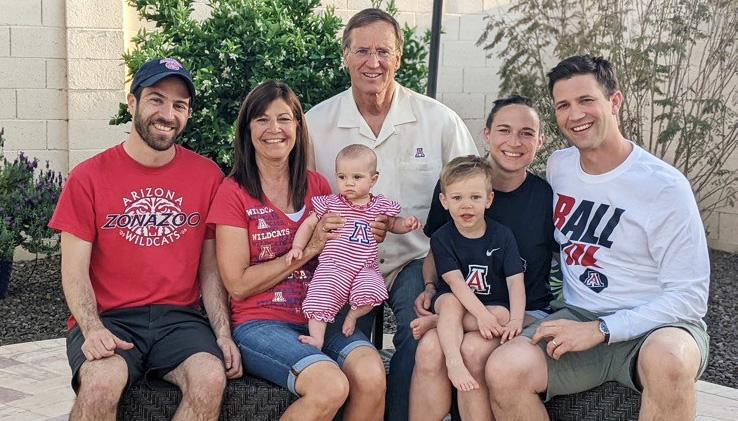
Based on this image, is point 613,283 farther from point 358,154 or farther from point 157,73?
point 157,73

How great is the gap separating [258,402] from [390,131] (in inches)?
57.1

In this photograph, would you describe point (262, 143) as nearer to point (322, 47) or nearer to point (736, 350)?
point (322, 47)

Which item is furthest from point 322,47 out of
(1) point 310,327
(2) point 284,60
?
(1) point 310,327

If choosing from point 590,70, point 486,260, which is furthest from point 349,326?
point 590,70

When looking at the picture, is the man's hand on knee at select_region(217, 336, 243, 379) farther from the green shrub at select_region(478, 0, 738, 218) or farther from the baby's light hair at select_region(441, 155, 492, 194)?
the green shrub at select_region(478, 0, 738, 218)

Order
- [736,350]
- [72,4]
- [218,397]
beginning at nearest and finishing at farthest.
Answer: [218,397] → [736,350] → [72,4]

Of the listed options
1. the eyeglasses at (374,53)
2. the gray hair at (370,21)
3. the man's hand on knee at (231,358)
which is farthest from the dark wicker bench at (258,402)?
the gray hair at (370,21)

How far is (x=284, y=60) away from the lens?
523 cm

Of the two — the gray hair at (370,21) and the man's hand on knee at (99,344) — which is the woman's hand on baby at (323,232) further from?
the gray hair at (370,21)

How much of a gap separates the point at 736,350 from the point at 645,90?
275 cm

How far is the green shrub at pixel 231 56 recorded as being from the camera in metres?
5.11

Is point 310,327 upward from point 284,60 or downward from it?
downward

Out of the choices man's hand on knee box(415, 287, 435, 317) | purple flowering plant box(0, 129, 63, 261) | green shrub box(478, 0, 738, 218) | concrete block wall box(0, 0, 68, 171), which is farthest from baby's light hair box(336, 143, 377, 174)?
green shrub box(478, 0, 738, 218)

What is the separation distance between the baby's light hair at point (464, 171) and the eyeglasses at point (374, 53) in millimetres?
720
